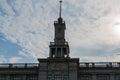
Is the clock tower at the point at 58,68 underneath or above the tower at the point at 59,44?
underneath

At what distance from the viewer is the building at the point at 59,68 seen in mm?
79812

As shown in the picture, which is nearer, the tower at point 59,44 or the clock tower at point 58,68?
the clock tower at point 58,68

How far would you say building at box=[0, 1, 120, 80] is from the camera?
79812 mm

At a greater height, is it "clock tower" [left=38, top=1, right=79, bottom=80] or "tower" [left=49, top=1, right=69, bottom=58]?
"tower" [left=49, top=1, right=69, bottom=58]

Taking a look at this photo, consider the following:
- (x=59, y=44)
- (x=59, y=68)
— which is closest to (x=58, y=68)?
(x=59, y=68)

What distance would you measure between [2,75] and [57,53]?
1488cm

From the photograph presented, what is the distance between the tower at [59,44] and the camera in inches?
3238

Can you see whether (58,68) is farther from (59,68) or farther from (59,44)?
(59,44)

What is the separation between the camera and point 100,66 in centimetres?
8131

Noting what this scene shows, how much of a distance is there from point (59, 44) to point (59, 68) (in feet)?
21.3

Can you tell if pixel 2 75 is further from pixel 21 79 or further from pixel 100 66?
pixel 100 66

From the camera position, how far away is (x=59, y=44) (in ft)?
273

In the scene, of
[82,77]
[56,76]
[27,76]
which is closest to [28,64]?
[27,76]

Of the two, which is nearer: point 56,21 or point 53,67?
point 53,67
